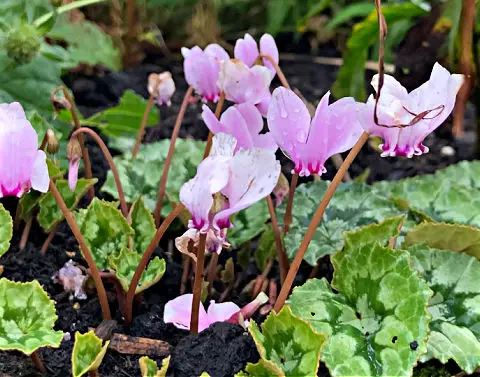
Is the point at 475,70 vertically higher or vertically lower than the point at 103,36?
higher

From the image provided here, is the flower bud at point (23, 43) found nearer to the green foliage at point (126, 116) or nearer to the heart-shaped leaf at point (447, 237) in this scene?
the green foliage at point (126, 116)

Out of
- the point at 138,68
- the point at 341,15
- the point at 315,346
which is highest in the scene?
the point at 315,346

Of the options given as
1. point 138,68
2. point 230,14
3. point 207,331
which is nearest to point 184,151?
point 207,331

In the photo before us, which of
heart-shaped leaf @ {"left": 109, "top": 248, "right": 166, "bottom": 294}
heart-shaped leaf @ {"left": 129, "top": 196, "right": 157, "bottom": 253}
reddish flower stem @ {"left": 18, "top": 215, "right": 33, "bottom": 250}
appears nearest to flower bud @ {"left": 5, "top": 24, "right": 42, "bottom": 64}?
reddish flower stem @ {"left": 18, "top": 215, "right": 33, "bottom": 250}

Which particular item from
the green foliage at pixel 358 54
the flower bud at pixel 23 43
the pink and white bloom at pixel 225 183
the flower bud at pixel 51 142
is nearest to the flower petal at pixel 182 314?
the pink and white bloom at pixel 225 183

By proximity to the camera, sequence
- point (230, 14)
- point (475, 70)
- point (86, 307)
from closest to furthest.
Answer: point (86, 307) < point (475, 70) < point (230, 14)

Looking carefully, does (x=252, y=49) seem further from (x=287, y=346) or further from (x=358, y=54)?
(x=358, y=54)

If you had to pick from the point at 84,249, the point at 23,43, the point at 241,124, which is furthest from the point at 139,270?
the point at 23,43

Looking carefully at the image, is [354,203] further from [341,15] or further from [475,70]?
[341,15]
